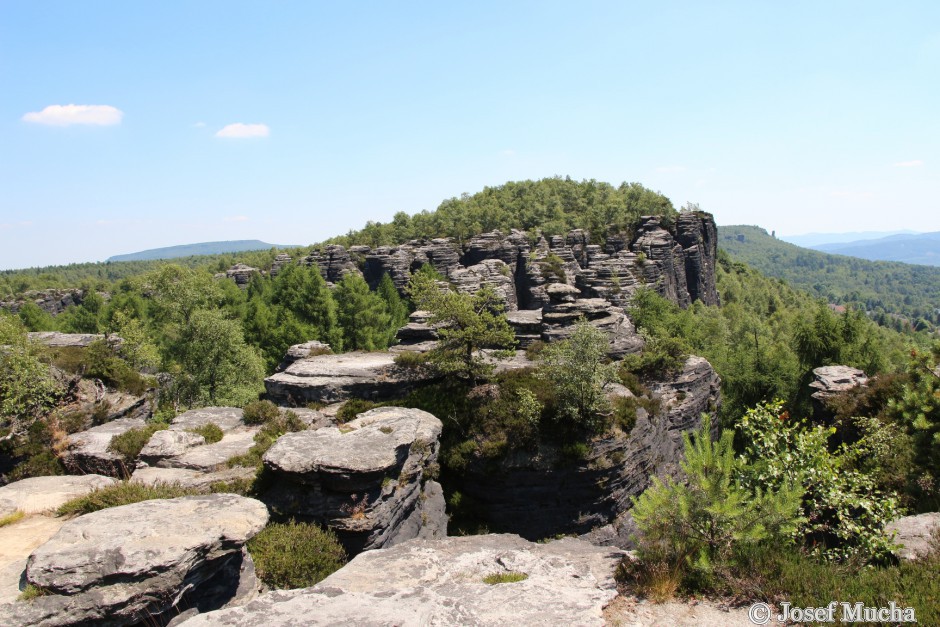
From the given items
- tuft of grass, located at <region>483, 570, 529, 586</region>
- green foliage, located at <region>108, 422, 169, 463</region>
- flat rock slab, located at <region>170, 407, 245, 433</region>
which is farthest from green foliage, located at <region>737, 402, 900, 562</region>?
green foliage, located at <region>108, 422, 169, 463</region>

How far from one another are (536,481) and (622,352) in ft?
48.4

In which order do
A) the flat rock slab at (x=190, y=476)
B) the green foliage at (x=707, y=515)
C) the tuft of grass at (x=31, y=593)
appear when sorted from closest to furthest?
the green foliage at (x=707, y=515) < the tuft of grass at (x=31, y=593) < the flat rock slab at (x=190, y=476)

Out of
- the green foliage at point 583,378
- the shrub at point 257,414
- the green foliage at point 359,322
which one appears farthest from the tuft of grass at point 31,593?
the green foliage at point 359,322

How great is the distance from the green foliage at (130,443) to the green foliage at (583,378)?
63.4 ft

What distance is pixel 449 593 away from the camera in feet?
36.3

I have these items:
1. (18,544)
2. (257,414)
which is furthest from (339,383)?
(18,544)

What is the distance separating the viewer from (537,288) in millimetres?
65688

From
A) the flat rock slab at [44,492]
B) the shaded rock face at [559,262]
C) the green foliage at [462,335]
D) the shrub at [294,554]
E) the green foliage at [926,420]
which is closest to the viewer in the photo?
the green foliage at [926,420]

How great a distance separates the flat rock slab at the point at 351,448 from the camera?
16969 millimetres

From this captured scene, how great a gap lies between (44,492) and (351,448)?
32.5 feet

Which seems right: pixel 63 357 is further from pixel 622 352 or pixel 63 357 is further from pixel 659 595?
pixel 622 352

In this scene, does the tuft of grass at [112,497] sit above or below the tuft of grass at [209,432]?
above

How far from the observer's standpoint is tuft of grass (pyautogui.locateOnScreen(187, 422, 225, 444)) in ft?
70.6

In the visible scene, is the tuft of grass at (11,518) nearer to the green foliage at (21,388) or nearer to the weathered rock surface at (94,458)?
the weathered rock surface at (94,458)
